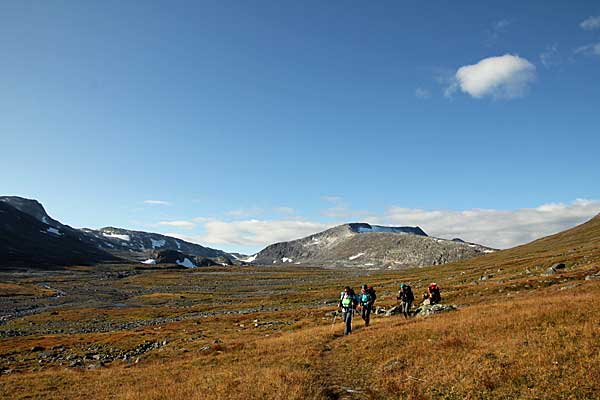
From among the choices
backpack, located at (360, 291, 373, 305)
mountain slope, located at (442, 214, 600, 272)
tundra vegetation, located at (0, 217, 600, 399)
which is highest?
mountain slope, located at (442, 214, 600, 272)

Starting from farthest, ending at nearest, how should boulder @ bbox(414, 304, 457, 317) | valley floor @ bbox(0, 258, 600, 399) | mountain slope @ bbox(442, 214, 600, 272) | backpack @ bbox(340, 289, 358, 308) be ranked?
mountain slope @ bbox(442, 214, 600, 272), boulder @ bbox(414, 304, 457, 317), backpack @ bbox(340, 289, 358, 308), valley floor @ bbox(0, 258, 600, 399)

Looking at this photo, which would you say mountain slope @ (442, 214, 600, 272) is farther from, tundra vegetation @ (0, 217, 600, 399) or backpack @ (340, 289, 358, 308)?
backpack @ (340, 289, 358, 308)

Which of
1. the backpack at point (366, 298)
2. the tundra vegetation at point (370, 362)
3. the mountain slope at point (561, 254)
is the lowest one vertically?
the tundra vegetation at point (370, 362)

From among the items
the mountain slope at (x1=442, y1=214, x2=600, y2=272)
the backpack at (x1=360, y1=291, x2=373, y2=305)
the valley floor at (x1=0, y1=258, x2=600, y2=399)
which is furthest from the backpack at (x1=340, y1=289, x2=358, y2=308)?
the mountain slope at (x1=442, y1=214, x2=600, y2=272)

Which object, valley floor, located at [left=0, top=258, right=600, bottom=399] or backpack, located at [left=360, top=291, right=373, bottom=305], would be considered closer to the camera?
valley floor, located at [left=0, top=258, right=600, bottom=399]

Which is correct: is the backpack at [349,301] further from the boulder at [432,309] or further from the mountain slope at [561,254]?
the mountain slope at [561,254]

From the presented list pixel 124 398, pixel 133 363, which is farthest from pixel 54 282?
pixel 124 398

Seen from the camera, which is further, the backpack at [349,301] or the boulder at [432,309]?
the boulder at [432,309]

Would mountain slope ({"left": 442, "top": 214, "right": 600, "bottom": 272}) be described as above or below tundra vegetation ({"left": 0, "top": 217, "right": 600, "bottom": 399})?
above

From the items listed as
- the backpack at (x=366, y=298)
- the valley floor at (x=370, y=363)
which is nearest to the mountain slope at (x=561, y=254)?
the valley floor at (x=370, y=363)

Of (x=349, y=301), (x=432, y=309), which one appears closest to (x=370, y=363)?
(x=349, y=301)

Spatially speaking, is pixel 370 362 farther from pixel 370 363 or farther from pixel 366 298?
pixel 366 298

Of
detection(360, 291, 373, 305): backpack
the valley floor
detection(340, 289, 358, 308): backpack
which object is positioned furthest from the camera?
detection(360, 291, 373, 305): backpack

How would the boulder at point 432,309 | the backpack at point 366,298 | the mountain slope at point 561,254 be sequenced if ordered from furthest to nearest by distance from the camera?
the mountain slope at point 561,254
the boulder at point 432,309
the backpack at point 366,298
